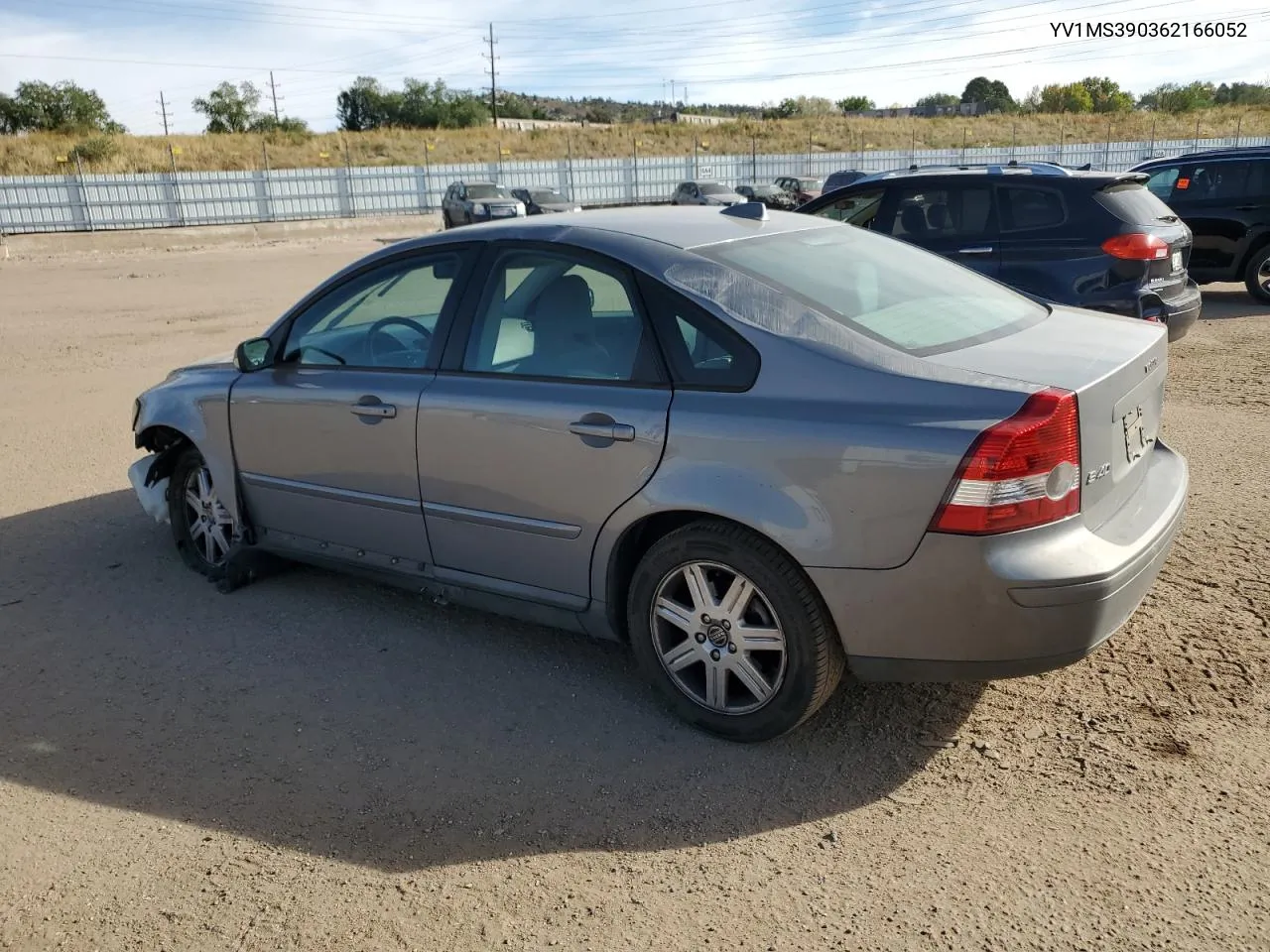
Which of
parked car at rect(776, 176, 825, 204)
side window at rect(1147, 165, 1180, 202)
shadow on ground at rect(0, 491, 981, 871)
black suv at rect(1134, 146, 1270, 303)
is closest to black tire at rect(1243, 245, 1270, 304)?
black suv at rect(1134, 146, 1270, 303)

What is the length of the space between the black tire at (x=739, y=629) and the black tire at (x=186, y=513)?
8.74ft

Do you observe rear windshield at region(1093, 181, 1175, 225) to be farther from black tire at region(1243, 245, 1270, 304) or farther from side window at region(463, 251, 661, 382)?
side window at region(463, 251, 661, 382)

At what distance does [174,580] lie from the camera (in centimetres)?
519

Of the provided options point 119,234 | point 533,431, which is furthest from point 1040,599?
point 119,234

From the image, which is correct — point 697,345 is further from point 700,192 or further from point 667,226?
point 700,192

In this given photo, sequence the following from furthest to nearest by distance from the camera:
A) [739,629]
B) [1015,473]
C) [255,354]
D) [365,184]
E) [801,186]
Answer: [365,184] < [801,186] < [255,354] < [739,629] < [1015,473]

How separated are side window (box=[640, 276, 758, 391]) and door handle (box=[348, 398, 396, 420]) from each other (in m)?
1.17

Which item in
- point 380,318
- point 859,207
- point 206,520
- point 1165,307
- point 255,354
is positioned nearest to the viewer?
point 380,318

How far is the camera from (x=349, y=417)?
425cm

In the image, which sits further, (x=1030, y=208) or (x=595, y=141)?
(x=595, y=141)

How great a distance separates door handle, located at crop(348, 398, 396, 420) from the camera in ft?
13.5

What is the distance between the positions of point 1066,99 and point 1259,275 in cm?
7971

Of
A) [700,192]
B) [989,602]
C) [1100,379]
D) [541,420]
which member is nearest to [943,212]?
[1100,379]

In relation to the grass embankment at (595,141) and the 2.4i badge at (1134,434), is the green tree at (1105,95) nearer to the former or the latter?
the grass embankment at (595,141)
